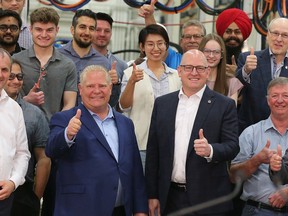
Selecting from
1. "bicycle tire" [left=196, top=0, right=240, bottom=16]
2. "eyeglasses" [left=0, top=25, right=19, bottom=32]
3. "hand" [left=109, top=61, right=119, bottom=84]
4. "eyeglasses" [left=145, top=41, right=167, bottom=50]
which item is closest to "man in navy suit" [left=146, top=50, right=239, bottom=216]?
"hand" [left=109, top=61, right=119, bottom=84]

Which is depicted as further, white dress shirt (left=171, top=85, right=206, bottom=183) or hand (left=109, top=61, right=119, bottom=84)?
hand (left=109, top=61, right=119, bottom=84)

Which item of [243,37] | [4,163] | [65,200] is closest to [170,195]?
[65,200]

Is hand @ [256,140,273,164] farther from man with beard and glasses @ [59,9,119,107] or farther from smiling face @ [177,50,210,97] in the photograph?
man with beard and glasses @ [59,9,119,107]

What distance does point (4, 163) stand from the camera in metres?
5.15

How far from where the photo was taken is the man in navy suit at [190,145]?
5.43m

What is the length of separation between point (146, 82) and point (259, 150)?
3.75 feet

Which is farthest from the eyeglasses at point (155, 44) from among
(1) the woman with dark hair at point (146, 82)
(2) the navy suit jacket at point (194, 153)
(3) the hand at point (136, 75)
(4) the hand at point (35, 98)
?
(4) the hand at point (35, 98)

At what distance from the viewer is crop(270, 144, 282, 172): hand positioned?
5398 millimetres

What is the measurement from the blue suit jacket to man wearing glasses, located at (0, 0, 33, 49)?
74.6 inches

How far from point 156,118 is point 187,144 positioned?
13.2 inches

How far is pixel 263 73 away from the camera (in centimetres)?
638

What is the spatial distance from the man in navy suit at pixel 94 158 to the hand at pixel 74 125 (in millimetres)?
48

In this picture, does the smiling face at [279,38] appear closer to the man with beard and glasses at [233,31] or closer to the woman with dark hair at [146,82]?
the man with beard and glasses at [233,31]

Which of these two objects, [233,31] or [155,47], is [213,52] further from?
[233,31]
